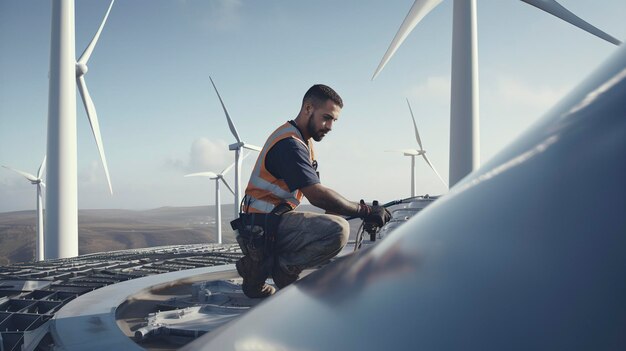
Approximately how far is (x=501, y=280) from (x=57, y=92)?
22.6 metres

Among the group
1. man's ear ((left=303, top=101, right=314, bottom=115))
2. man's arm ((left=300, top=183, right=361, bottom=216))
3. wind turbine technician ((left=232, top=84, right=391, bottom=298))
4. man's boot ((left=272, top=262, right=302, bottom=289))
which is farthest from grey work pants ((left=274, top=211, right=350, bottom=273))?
man's ear ((left=303, top=101, right=314, bottom=115))

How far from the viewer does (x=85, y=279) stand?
9336mm

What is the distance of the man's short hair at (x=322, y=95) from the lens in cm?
475

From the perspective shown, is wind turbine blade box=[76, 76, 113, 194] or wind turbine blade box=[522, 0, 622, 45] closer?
wind turbine blade box=[522, 0, 622, 45]

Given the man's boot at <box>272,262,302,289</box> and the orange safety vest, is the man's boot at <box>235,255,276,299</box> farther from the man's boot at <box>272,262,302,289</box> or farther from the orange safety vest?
the orange safety vest

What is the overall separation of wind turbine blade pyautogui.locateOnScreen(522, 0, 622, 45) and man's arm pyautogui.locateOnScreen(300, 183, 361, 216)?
73.5ft

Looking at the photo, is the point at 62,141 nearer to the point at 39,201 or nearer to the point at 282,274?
the point at 282,274

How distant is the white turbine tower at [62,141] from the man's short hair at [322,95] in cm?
1875

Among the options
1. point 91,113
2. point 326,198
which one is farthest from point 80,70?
point 326,198

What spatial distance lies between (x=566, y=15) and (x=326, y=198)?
2268 cm

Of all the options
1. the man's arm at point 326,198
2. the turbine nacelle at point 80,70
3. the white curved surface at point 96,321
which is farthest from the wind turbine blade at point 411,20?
the man's arm at point 326,198

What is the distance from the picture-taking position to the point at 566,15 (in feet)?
71.2

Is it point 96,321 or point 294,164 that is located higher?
point 294,164

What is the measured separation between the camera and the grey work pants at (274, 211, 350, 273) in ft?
15.2
